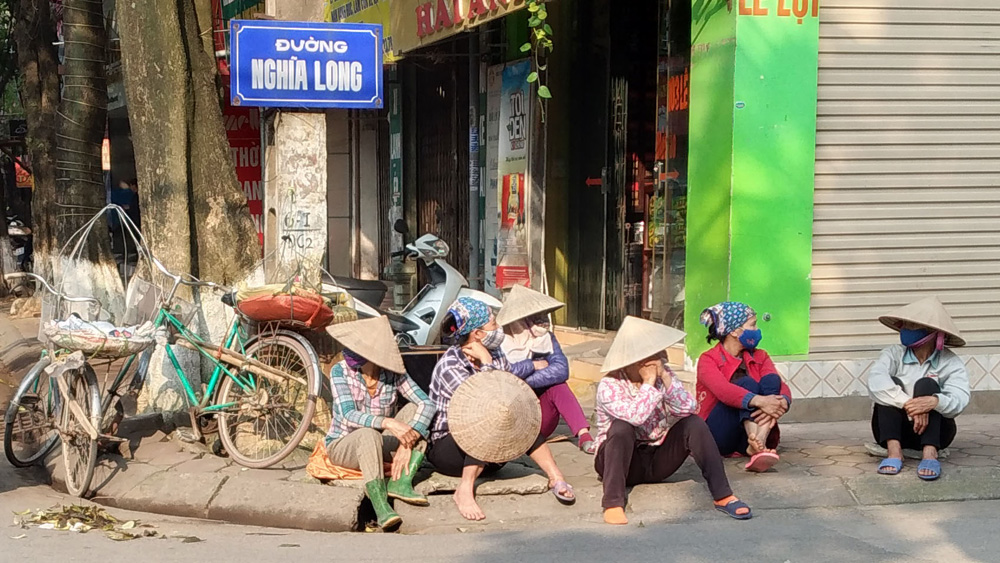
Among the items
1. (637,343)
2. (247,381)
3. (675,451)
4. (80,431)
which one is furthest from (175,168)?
(675,451)

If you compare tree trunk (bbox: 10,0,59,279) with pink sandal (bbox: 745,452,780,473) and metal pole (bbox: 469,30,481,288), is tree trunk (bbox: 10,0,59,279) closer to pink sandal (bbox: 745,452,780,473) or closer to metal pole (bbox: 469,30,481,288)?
metal pole (bbox: 469,30,481,288)

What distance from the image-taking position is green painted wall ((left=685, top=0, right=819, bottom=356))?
23.4 feet

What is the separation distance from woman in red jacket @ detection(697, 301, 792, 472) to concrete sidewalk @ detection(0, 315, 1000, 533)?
0.15m

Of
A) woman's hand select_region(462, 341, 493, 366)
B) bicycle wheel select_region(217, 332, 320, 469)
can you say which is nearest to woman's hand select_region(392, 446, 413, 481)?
woman's hand select_region(462, 341, 493, 366)

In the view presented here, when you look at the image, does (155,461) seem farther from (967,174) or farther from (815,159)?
(967,174)

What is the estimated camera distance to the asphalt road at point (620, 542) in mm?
4914

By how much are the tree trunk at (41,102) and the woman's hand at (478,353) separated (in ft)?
33.7

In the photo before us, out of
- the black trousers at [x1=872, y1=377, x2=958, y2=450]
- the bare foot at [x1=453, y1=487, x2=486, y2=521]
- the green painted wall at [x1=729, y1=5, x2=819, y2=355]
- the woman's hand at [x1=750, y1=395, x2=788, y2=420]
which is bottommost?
the bare foot at [x1=453, y1=487, x2=486, y2=521]

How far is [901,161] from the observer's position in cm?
746

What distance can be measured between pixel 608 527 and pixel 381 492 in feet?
3.82

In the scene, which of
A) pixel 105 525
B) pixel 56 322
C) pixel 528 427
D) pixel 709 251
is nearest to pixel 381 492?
pixel 528 427

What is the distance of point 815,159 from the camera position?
7.33 m

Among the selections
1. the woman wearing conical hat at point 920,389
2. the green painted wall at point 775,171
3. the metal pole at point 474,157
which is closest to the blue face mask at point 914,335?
the woman wearing conical hat at point 920,389

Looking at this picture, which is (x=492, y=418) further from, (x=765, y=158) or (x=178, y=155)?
(x=178, y=155)
